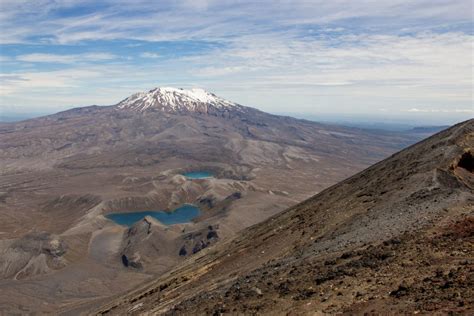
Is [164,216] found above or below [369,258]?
below

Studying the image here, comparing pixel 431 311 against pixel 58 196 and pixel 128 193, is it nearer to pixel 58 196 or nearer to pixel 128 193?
pixel 128 193

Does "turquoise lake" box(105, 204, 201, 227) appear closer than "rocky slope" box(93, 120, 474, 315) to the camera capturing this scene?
No

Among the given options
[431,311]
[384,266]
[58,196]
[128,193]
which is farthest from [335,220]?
[58,196]

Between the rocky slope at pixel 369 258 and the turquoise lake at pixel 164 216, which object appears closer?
the rocky slope at pixel 369 258

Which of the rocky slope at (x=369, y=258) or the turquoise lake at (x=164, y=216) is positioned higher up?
the rocky slope at (x=369, y=258)

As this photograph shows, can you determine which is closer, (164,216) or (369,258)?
(369,258)

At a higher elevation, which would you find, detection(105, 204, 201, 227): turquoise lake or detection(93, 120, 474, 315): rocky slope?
detection(93, 120, 474, 315): rocky slope
